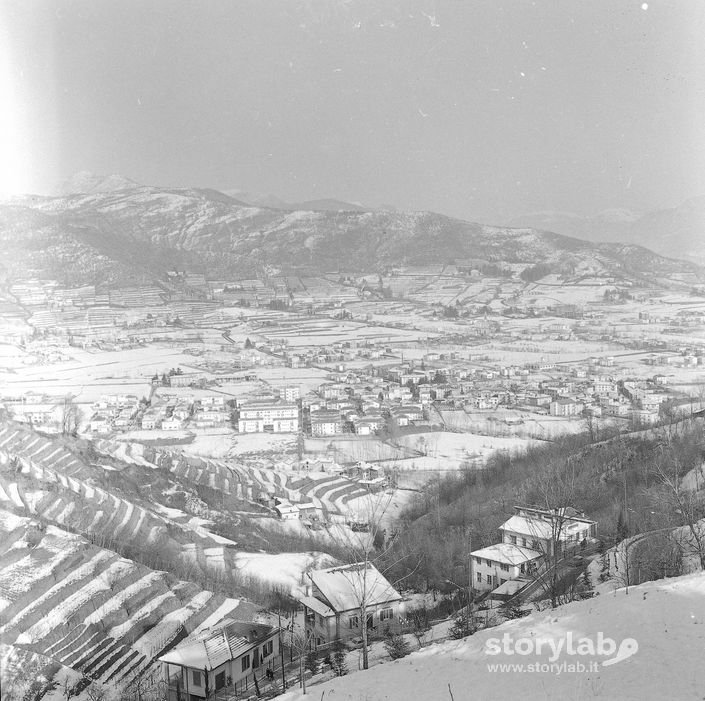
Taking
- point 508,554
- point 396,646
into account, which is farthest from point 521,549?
point 396,646

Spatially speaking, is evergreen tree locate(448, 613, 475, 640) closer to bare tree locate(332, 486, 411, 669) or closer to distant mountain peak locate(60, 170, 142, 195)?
bare tree locate(332, 486, 411, 669)

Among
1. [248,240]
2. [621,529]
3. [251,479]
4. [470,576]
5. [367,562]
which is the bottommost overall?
[251,479]

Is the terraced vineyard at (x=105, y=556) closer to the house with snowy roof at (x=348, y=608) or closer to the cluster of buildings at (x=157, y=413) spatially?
the house with snowy roof at (x=348, y=608)

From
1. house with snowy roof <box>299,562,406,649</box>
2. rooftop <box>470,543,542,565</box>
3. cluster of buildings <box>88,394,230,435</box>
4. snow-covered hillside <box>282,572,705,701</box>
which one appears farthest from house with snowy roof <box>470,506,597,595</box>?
cluster of buildings <box>88,394,230,435</box>

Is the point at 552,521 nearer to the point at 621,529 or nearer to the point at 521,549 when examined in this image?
the point at 521,549

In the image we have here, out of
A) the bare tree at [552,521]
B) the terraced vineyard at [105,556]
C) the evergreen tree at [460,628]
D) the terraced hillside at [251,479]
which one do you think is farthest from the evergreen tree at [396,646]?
the terraced hillside at [251,479]

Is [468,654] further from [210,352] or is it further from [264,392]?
[210,352]
